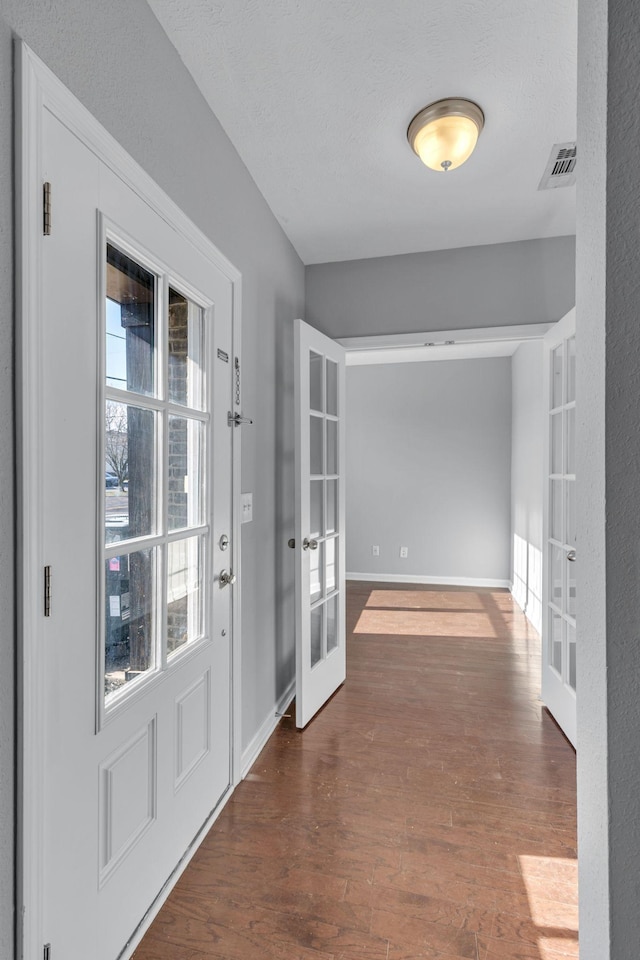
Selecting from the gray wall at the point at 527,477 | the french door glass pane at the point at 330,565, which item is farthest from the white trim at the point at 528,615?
the french door glass pane at the point at 330,565

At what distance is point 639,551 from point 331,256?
2.72m

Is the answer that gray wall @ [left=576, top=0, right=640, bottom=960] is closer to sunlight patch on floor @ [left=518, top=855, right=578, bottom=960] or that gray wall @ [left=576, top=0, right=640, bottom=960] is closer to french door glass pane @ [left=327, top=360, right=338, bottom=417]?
sunlight patch on floor @ [left=518, top=855, right=578, bottom=960]

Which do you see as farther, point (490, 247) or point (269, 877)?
point (490, 247)

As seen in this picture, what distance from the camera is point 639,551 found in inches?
30.1

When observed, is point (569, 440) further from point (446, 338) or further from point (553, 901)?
point (553, 901)

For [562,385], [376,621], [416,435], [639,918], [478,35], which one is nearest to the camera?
[639,918]

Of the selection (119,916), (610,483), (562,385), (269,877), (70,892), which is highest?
(562,385)

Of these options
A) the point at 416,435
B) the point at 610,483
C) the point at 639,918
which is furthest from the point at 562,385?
the point at 416,435

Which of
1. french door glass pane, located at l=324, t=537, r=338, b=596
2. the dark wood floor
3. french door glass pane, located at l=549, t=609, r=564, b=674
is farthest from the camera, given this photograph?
french door glass pane, located at l=324, t=537, r=338, b=596

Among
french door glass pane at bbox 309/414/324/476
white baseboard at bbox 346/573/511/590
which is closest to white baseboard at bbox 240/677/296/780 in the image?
french door glass pane at bbox 309/414/324/476

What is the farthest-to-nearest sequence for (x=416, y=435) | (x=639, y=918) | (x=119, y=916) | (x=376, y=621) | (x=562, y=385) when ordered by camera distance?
(x=416, y=435) < (x=376, y=621) < (x=562, y=385) < (x=119, y=916) < (x=639, y=918)

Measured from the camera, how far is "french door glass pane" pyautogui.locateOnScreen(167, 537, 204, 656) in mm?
1548

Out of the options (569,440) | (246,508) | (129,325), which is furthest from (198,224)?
(569,440)

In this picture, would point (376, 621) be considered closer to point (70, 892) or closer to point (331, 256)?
point (331, 256)
